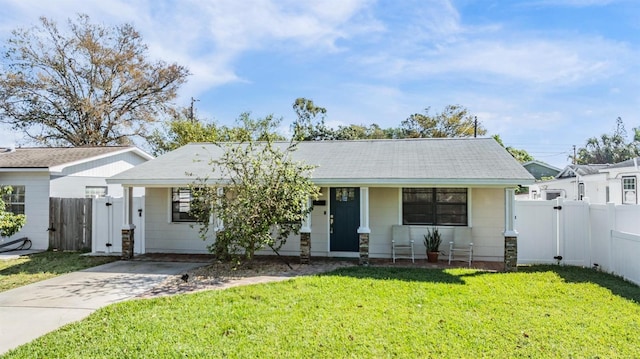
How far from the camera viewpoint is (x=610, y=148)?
180 feet

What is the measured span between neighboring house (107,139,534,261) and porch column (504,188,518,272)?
2 cm

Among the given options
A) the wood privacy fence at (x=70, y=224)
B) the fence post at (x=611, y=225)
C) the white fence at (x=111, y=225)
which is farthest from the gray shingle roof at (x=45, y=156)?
the fence post at (x=611, y=225)

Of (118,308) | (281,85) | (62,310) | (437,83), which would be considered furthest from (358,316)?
(281,85)

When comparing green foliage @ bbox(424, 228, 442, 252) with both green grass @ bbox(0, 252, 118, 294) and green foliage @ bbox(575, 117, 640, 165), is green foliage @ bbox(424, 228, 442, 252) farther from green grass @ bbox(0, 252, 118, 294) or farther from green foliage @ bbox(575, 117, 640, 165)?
green foliage @ bbox(575, 117, 640, 165)

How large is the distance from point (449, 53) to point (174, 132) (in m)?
19.1

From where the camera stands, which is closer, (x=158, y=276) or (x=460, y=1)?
(x=158, y=276)

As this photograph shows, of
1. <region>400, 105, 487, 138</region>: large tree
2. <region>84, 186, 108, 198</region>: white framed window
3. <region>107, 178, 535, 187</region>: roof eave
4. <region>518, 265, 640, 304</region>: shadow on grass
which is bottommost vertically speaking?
<region>518, 265, 640, 304</region>: shadow on grass

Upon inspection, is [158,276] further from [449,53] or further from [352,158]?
[449,53]

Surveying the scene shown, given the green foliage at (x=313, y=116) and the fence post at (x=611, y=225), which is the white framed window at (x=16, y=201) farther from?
the green foliage at (x=313, y=116)

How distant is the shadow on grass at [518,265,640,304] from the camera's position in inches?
253

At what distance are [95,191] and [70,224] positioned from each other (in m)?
2.10

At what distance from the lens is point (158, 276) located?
805 cm

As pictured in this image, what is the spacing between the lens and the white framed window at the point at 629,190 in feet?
52.6

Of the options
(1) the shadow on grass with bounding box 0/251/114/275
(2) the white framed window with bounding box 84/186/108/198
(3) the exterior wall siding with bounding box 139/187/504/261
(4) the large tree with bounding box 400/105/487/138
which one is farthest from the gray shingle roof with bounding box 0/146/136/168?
(4) the large tree with bounding box 400/105/487/138
